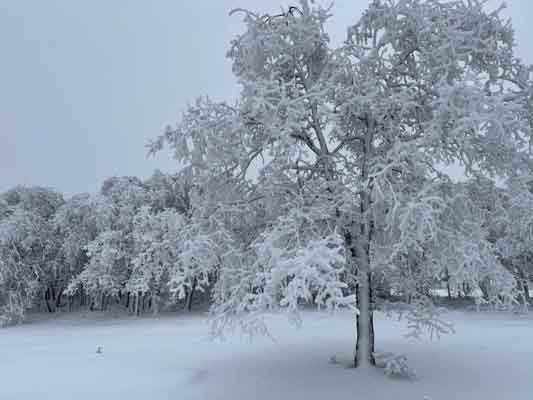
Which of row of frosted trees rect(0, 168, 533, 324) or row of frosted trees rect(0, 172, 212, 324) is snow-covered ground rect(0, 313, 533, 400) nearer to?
row of frosted trees rect(0, 168, 533, 324)

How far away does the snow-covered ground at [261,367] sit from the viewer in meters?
9.76

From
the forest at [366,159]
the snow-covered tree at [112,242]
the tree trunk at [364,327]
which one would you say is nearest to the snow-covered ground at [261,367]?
the tree trunk at [364,327]

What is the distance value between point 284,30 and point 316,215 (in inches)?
196

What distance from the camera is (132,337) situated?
1992cm

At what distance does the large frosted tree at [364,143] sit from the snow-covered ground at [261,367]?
1.59 m

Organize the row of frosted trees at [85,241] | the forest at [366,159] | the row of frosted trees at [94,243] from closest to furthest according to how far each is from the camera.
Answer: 1. the forest at [366,159]
2. the row of frosted trees at [94,243]
3. the row of frosted trees at [85,241]

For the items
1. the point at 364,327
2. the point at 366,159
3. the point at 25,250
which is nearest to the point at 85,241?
the point at 25,250

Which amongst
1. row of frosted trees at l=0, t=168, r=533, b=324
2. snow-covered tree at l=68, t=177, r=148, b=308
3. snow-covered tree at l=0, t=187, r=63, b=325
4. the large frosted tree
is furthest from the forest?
snow-covered tree at l=0, t=187, r=63, b=325

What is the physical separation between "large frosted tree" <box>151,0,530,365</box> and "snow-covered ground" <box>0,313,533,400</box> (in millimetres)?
1586

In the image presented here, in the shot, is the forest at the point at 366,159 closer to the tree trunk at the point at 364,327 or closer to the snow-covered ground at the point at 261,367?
the tree trunk at the point at 364,327

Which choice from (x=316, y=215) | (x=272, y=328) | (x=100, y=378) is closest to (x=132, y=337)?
(x=272, y=328)

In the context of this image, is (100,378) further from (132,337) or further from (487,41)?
(487,41)

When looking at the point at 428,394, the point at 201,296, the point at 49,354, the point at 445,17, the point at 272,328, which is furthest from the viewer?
the point at 201,296

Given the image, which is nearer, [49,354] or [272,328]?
[49,354]
